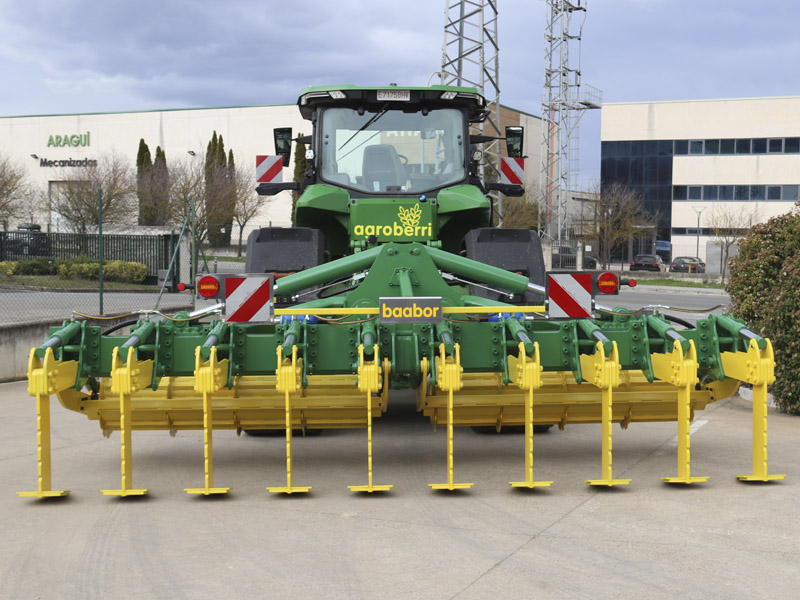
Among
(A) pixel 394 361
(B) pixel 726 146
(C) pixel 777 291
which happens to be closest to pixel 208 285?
(A) pixel 394 361

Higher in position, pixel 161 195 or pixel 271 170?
pixel 161 195

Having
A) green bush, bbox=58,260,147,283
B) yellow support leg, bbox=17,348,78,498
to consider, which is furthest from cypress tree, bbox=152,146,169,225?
yellow support leg, bbox=17,348,78,498

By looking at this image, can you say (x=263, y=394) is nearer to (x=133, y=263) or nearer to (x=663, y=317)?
(x=663, y=317)

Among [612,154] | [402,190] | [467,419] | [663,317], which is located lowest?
[467,419]

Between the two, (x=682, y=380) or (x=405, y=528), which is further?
(x=682, y=380)

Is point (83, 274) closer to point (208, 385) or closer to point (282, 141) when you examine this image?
point (282, 141)

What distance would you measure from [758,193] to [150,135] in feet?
133

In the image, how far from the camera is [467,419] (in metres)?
5.66

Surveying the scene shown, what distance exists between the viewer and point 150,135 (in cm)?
5884

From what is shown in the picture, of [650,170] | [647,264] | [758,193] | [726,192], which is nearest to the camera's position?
[647,264]

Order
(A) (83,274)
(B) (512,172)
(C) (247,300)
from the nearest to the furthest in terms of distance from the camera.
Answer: (C) (247,300)
(B) (512,172)
(A) (83,274)

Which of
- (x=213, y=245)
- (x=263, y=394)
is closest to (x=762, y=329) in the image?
(x=263, y=394)

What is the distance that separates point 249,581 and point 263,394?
80.0 inches

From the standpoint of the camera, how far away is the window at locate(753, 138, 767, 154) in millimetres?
50906
